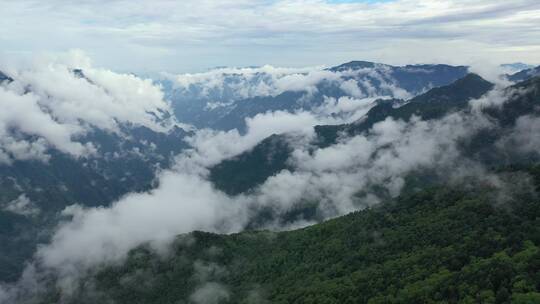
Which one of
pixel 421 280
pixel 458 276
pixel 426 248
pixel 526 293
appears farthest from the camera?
pixel 426 248

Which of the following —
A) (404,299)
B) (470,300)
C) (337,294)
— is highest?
(470,300)

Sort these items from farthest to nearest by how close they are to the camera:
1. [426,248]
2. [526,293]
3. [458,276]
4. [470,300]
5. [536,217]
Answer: [426,248]
[536,217]
[458,276]
[470,300]
[526,293]

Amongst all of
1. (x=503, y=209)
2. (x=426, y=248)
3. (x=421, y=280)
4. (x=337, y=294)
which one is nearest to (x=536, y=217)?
(x=503, y=209)

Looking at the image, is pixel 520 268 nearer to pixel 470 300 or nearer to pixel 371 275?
pixel 470 300

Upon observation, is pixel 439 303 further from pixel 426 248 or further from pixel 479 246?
pixel 426 248

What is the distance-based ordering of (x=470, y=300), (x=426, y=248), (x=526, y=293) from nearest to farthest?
(x=526, y=293) → (x=470, y=300) → (x=426, y=248)

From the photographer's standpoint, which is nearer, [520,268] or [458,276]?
[520,268]

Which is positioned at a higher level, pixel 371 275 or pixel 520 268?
pixel 520 268

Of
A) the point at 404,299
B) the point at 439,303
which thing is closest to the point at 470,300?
the point at 439,303

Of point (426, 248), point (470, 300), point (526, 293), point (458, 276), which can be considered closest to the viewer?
point (526, 293)
